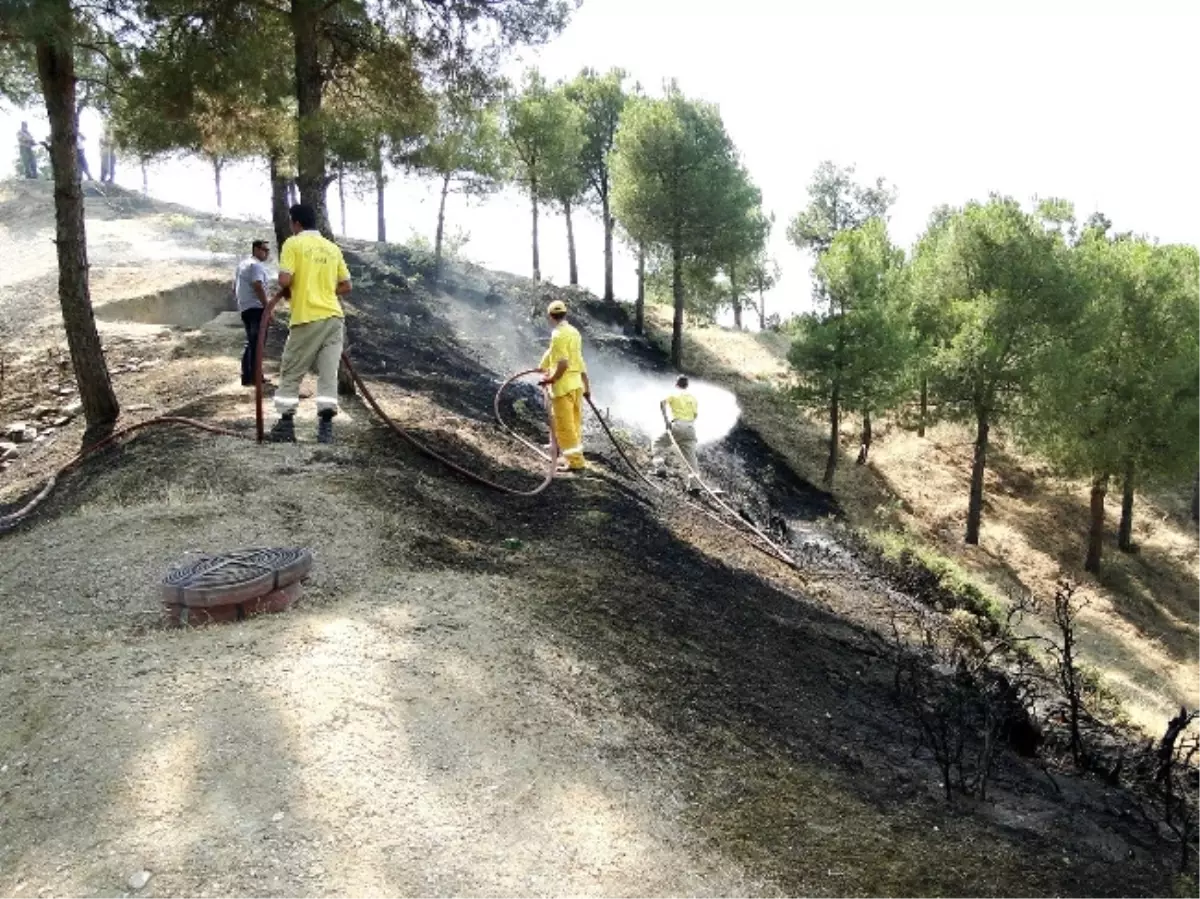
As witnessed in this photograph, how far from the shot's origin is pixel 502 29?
430 inches

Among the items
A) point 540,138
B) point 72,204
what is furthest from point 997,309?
point 72,204

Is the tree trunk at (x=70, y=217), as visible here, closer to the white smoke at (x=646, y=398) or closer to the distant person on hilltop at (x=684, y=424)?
the distant person on hilltop at (x=684, y=424)

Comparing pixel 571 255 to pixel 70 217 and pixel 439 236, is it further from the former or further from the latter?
pixel 70 217

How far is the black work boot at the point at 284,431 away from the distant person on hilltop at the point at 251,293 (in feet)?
6.13

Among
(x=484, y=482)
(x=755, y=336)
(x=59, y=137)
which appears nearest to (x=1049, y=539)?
(x=755, y=336)

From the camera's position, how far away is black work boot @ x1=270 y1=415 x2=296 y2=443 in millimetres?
8586

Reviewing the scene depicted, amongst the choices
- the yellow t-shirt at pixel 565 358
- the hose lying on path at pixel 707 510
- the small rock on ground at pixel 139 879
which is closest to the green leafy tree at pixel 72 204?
the hose lying on path at pixel 707 510

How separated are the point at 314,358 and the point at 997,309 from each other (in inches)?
721

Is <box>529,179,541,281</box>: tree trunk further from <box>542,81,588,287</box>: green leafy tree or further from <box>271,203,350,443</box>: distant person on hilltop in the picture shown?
<box>271,203,350,443</box>: distant person on hilltop

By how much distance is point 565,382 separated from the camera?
32.3 ft

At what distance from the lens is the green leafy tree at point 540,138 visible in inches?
1154

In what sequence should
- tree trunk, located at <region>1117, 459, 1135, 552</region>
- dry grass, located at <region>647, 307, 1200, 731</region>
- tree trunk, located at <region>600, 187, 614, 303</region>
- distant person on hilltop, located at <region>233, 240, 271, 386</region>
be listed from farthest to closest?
1. tree trunk, located at <region>600, 187, 614, 303</region>
2. tree trunk, located at <region>1117, 459, 1135, 552</region>
3. dry grass, located at <region>647, 307, 1200, 731</region>
4. distant person on hilltop, located at <region>233, 240, 271, 386</region>

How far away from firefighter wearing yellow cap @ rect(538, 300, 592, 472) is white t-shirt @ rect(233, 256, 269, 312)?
136 inches

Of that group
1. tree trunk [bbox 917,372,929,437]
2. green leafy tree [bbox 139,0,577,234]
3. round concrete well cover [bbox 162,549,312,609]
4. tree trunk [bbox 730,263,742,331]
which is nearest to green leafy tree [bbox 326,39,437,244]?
green leafy tree [bbox 139,0,577,234]
